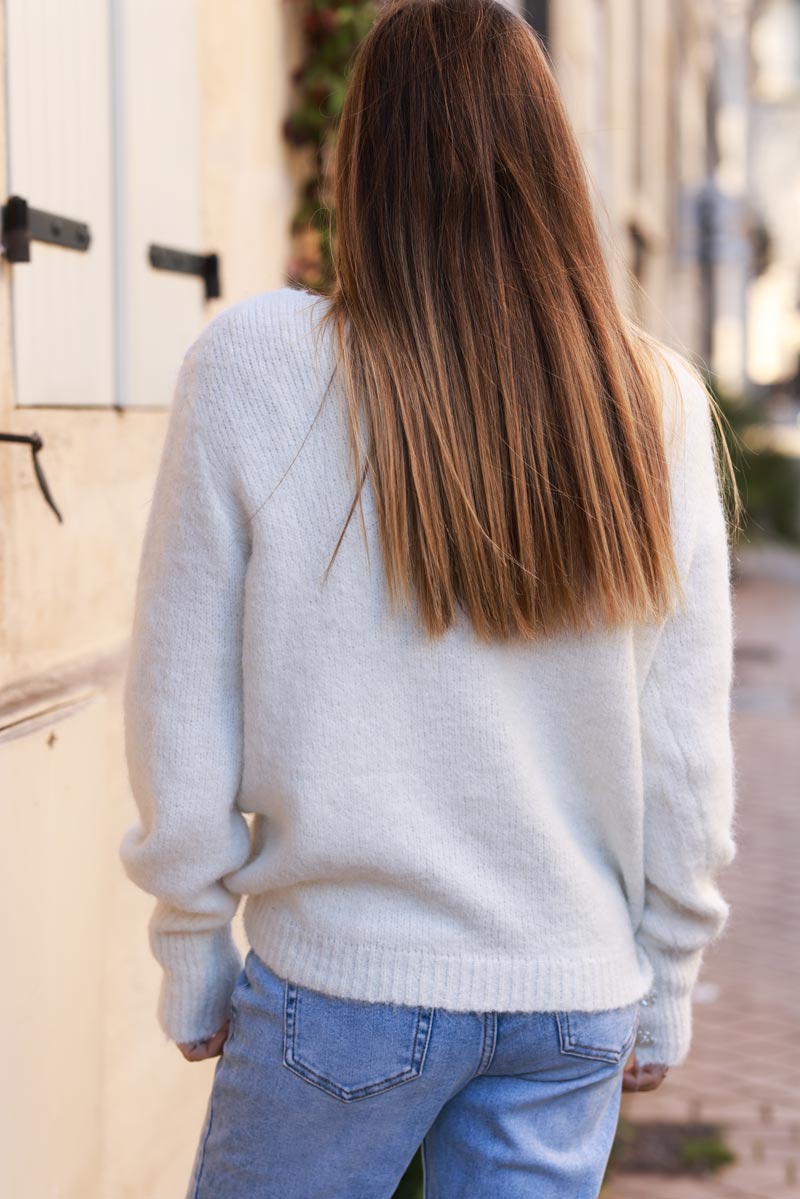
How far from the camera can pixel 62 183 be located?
2295 millimetres

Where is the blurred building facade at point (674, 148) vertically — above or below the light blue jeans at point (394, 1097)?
above

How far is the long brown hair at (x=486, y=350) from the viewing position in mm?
1326

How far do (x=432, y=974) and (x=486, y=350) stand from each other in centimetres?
57

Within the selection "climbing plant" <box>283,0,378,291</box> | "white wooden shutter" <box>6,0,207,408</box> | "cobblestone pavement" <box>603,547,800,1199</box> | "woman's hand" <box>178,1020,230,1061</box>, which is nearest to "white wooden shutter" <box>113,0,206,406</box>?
"white wooden shutter" <box>6,0,207,408</box>

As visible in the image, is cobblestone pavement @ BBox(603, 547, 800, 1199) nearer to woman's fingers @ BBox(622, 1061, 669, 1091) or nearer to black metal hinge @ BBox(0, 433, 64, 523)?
woman's fingers @ BBox(622, 1061, 669, 1091)

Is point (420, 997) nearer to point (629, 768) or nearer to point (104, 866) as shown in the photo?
point (629, 768)

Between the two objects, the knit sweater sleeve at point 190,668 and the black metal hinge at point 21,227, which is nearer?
the knit sweater sleeve at point 190,668

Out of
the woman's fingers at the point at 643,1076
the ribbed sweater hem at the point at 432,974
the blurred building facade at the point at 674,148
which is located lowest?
the woman's fingers at the point at 643,1076

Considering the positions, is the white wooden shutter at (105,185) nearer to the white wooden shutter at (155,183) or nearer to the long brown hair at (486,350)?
the white wooden shutter at (155,183)

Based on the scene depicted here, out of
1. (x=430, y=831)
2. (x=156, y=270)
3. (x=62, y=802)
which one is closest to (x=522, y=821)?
(x=430, y=831)

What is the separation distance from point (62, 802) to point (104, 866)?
23 centimetres

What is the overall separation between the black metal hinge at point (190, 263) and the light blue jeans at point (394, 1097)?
1.63 meters

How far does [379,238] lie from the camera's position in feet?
4.50

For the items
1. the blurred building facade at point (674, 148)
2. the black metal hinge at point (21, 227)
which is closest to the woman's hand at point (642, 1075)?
the blurred building facade at point (674, 148)
